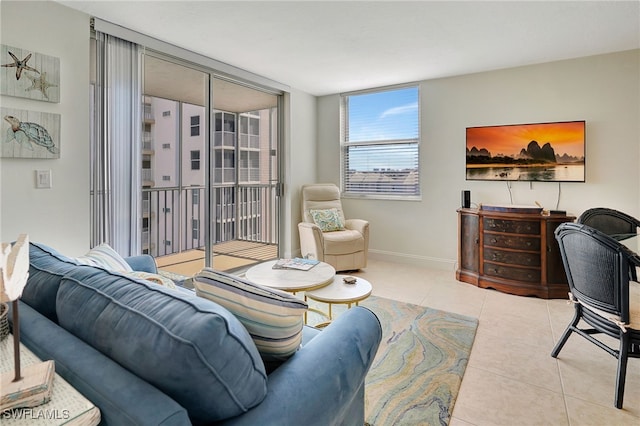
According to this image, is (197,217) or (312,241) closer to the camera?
(312,241)

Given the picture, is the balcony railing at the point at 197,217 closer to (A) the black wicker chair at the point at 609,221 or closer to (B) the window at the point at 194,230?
(B) the window at the point at 194,230

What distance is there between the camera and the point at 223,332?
0.79 m

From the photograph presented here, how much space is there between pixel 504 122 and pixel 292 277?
3.17 m

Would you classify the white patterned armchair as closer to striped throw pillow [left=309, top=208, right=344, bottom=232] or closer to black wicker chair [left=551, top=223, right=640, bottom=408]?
striped throw pillow [left=309, top=208, right=344, bottom=232]

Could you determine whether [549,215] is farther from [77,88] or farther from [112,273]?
[77,88]

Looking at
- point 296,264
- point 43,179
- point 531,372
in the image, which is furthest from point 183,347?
point 43,179

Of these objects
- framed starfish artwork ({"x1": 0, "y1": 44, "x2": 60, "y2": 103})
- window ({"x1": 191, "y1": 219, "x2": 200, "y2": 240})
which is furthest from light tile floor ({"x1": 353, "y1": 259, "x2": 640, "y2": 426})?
window ({"x1": 191, "y1": 219, "x2": 200, "y2": 240})

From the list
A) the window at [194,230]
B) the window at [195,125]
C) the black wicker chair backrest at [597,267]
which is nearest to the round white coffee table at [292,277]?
the black wicker chair backrest at [597,267]

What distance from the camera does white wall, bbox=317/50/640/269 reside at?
3.42 m

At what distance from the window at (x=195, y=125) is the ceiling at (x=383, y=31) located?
1154 mm

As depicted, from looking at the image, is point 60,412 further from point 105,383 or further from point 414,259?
point 414,259

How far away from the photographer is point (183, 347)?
0.74m

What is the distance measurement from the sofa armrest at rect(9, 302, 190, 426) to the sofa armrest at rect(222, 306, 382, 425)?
0.20 m

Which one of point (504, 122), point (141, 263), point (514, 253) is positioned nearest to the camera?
point (141, 263)
